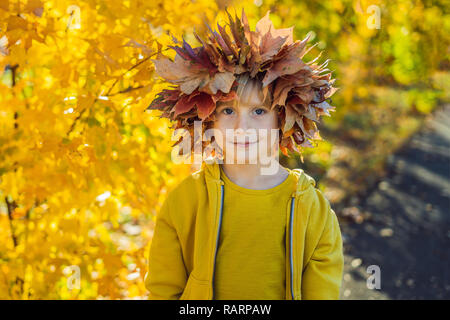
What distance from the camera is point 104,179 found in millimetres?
1929

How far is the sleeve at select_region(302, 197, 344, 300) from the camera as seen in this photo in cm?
161

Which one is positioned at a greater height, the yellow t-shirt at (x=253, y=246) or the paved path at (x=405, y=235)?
the yellow t-shirt at (x=253, y=246)

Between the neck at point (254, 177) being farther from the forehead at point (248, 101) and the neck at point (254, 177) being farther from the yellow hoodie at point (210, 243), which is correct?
the forehead at point (248, 101)

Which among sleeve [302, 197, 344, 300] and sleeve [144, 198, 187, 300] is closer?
sleeve [302, 197, 344, 300]

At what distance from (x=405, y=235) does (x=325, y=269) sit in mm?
2396

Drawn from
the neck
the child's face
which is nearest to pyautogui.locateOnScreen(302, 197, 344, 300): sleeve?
the neck

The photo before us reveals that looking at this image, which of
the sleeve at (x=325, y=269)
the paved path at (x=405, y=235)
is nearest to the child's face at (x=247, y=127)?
the sleeve at (x=325, y=269)

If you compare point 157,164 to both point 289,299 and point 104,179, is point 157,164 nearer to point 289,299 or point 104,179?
point 104,179

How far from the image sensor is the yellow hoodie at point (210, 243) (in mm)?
1609

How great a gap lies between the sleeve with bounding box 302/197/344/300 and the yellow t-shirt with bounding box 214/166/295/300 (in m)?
0.09

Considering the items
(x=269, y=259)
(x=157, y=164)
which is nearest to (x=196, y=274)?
(x=269, y=259)

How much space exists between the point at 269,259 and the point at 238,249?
110 millimetres

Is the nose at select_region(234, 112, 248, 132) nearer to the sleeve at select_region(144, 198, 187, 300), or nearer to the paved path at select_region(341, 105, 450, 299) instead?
the sleeve at select_region(144, 198, 187, 300)

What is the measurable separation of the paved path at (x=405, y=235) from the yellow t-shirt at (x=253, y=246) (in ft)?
5.22
